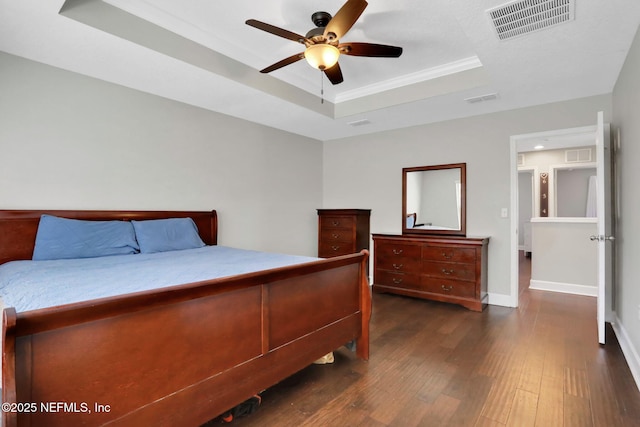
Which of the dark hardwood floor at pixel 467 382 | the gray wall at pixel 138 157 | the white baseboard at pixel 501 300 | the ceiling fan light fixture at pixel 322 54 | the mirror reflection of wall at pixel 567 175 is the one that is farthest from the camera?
the mirror reflection of wall at pixel 567 175

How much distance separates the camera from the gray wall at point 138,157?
268cm

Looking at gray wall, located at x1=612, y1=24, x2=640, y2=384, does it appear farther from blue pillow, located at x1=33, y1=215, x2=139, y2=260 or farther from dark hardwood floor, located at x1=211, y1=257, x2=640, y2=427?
blue pillow, located at x1=33, y1=215, x2=139, y2=260

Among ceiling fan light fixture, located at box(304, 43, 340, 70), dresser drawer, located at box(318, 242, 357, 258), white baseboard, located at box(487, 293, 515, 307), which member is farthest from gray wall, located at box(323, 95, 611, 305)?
ceiling fan light fixture, located at box(304, 43, 340, 70)

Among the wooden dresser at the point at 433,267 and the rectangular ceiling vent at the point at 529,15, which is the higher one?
the rectangular ceiling vent at the point at 529,15

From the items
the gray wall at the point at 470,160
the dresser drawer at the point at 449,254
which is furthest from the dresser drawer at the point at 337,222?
the dresser drawer at the point at 449,254

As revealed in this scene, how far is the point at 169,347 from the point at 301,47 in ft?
9.15

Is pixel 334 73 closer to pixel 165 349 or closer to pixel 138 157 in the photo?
pixel 138 157

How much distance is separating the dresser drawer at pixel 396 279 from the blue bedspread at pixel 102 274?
7.16 feet

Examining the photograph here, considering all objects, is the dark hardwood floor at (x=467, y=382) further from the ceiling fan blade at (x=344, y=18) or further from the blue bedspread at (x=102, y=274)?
the ceiling fan blade at (x=344, y=18)

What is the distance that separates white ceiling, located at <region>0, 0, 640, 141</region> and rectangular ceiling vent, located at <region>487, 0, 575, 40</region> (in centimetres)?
6

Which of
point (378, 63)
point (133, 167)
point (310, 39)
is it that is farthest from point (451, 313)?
point (133, 167)

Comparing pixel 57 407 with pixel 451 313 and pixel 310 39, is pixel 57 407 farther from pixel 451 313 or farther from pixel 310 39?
pixel 451 313

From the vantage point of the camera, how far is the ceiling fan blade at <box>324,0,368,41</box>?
190 cm

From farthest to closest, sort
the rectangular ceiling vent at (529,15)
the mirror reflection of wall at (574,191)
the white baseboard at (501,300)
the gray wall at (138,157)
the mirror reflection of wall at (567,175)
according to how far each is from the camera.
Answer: the mirror reflection of wall at (574,191) → the mirror reflection of wall at (567,175) → the white baseboard at (501,300) → the gray wall at (138,157) → the rectangular ceiling vent at (529,15)
